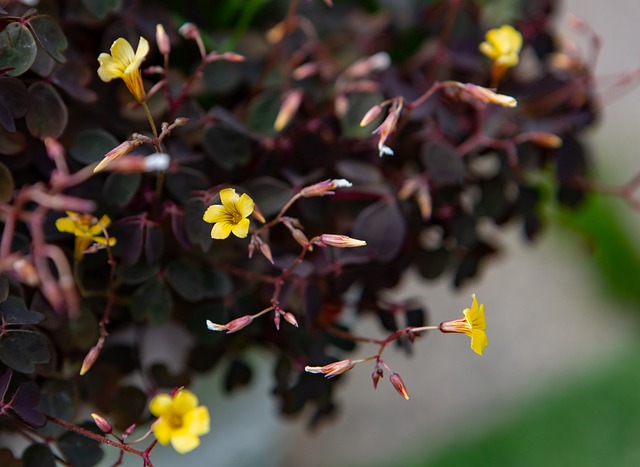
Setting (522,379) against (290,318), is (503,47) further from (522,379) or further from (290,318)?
(522,379)

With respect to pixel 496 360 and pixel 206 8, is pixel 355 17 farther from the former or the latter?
pixel 496 360

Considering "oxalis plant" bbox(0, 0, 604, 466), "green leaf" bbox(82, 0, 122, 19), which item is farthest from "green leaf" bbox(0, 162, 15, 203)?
"green leaf" bbox(82, 0, 122, 19)

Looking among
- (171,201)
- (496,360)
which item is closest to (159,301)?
(171,201)

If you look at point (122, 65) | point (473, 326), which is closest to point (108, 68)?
point (122, 65)

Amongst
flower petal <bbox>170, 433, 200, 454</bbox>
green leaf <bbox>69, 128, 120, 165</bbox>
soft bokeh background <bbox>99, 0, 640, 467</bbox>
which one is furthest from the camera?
soft bokeh background <bbox>99, 0, 640, 467</bbox>

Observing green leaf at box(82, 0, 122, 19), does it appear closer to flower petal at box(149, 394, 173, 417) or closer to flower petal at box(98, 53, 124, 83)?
flower petal at box(98, 53, 124, 83)

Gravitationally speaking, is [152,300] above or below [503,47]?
below

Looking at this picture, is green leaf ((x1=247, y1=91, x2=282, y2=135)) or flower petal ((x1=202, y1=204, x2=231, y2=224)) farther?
green leaf ((x1=247, y1=91, x2=282, y2=135))
